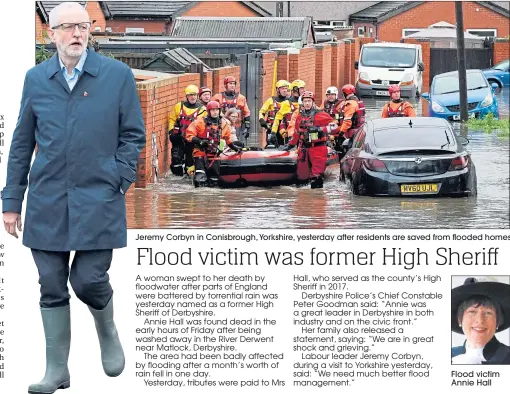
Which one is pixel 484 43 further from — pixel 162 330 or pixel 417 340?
pixel 162 330

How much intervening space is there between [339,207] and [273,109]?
12.0 feet

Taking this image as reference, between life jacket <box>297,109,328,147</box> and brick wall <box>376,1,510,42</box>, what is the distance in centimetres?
294

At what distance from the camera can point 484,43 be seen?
11.0 meters

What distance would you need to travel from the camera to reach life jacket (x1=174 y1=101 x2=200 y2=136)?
42.8 ft

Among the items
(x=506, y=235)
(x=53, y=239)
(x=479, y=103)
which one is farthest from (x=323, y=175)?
(x=53, y=239)

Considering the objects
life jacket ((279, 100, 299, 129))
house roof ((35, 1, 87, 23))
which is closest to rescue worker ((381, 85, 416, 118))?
life jacket ((279, 100, 299, 129))

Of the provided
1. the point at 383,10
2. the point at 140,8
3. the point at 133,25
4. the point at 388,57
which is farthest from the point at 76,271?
the point at 388,57

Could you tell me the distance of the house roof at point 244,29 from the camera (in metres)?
11.8

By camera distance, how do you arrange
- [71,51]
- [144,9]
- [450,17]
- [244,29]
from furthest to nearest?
[244,29] → [450,17] → [144,9] → [71,51]

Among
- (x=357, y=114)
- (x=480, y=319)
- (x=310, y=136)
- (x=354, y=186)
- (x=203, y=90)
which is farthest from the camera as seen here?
(x=203, y=90)

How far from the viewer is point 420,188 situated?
38.7ft

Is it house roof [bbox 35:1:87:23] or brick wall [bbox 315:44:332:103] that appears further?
brick wall [bbox 315:44:332:103]

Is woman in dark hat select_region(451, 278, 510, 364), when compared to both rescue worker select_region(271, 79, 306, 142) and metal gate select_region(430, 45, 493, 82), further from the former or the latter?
rescue worker select_region(271, 79, 306, 142)

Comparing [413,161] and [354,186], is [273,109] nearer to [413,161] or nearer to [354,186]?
[354,186]
